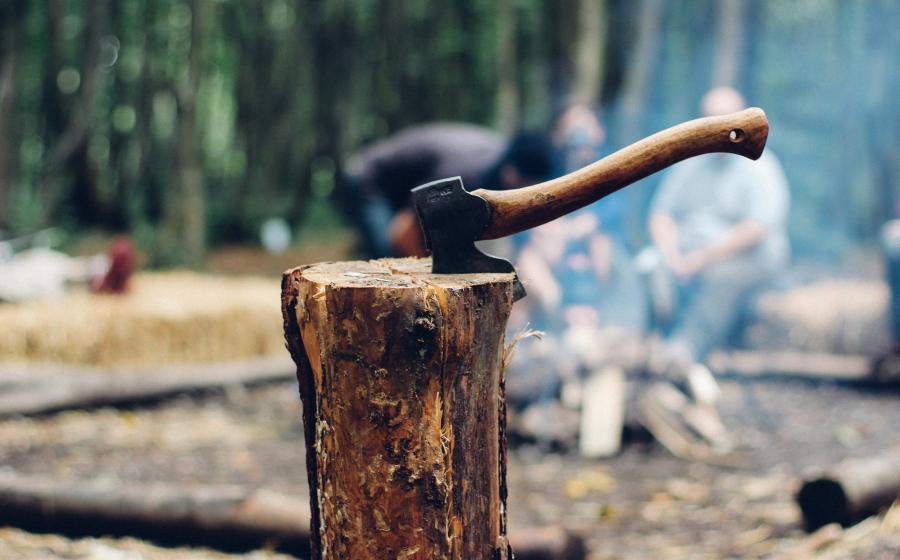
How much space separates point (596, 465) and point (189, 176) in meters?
6.57

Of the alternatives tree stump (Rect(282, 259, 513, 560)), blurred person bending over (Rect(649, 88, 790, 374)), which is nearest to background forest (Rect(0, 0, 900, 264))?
blurred person bending over (Rect(649, 88, 790, 374))

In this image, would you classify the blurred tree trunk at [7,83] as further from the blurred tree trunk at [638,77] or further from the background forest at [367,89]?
the blurred tree trunk at [638,77]

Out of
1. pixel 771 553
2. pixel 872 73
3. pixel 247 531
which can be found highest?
pixel 872 73

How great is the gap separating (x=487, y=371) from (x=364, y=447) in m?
0.31

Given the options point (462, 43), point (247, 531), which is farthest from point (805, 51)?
point (247, 531)

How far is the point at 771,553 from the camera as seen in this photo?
3096mm

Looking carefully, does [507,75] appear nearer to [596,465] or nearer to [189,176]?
[189,176]

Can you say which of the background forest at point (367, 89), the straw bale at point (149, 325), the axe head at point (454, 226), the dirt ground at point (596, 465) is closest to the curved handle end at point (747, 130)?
the axe head at point (454, 226)

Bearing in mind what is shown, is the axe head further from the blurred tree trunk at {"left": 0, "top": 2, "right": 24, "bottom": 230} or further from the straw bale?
the blurred tree trunk at {"left": 0, "top": 2, "right": 24, "bottom": 230}

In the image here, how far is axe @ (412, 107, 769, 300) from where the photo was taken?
1882 millimetres

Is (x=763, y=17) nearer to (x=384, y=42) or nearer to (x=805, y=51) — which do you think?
(x=805, y=51)

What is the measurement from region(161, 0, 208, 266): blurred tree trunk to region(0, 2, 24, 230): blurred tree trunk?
164cm

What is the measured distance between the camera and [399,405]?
172 cm

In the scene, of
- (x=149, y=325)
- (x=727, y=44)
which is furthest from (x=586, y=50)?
(x=149, y=325)
